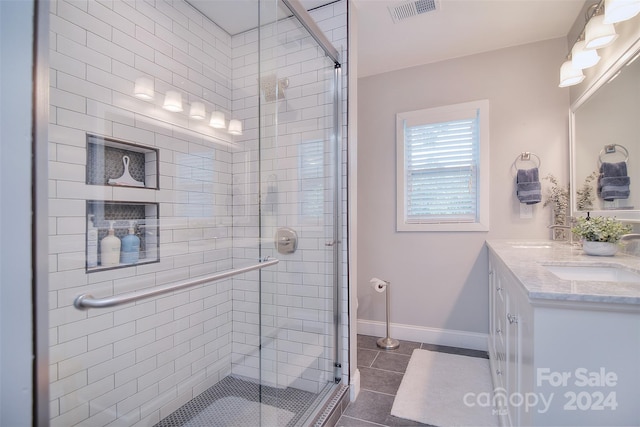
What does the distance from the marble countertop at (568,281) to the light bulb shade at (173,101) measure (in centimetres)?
208

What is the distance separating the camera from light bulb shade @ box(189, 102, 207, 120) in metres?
2.08

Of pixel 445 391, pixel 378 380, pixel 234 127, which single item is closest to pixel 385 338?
pixel 378 380

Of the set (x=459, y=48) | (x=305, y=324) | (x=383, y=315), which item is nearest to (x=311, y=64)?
(x=459, y=48)

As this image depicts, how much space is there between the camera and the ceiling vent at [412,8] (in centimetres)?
207

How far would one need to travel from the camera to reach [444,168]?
2826 millimetres

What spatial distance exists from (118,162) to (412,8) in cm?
214

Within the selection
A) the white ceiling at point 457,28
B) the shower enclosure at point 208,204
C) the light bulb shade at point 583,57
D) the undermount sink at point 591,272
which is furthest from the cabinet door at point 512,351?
the white ceiling at point 457,28

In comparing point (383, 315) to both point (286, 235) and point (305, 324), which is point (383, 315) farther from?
point (286, 235)

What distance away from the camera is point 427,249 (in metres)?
2.86

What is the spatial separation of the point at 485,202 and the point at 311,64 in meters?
1.86

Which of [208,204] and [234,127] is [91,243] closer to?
[208,204]

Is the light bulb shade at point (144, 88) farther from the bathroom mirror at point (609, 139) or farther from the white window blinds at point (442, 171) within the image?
the bathroom mirror at point (609, 139)

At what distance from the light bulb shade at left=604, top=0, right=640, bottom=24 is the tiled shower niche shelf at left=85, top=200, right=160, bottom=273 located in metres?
2.63

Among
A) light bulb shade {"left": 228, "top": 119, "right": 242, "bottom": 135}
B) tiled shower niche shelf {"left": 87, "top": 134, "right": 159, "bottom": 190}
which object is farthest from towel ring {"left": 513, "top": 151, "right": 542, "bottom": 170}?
tiled shower niche shelf {"left": 87, "top": 134, "right": 159, "bottom": 190}
